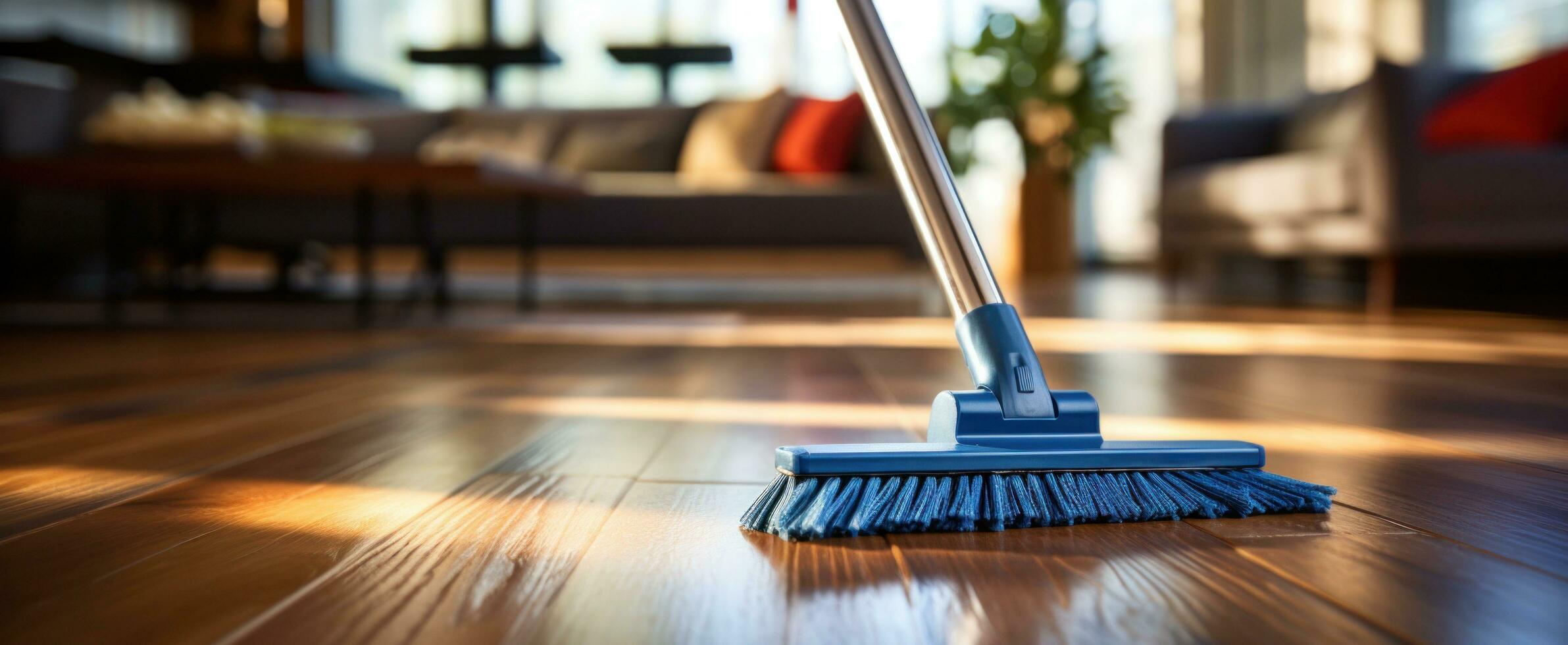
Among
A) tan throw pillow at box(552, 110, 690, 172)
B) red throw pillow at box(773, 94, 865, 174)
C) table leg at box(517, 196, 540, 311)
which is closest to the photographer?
table leg at box(517, 196, 540, 311)

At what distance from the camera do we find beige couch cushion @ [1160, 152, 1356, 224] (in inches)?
105

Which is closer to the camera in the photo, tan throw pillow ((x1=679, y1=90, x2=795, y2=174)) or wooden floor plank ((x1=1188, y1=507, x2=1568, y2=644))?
wooden floor plank ((x1=1188, y1=507, x2=1568, y2=644))

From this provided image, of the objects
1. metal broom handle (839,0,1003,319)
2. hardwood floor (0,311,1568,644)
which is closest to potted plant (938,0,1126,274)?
hardwood floor (0,311,1568,644)

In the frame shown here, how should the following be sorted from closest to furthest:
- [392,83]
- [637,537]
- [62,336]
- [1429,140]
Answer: [637,537] → [62,336] → [1429,140] → [392,83]

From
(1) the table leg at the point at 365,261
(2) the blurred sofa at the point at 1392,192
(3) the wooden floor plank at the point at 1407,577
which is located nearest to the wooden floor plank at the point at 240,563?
(3) the wooden floor plank at the point at 1407,577

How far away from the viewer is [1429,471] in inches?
27.0

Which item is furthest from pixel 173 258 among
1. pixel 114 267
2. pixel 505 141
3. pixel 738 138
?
pixel 738 138

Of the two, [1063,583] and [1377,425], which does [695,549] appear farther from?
[1377,425]

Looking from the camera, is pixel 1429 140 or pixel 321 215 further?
pixel 321 215

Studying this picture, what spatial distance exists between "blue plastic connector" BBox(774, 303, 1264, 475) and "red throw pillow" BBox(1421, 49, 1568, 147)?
7.89 feet

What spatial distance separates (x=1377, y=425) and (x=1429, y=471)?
0.76 feet

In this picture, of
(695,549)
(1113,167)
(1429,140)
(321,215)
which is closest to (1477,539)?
(695,549)

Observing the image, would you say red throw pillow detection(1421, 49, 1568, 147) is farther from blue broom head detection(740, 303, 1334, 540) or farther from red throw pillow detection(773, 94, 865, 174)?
blue broom head detection(740, 303, 1334, 540)

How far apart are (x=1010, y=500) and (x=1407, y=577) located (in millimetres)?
167
